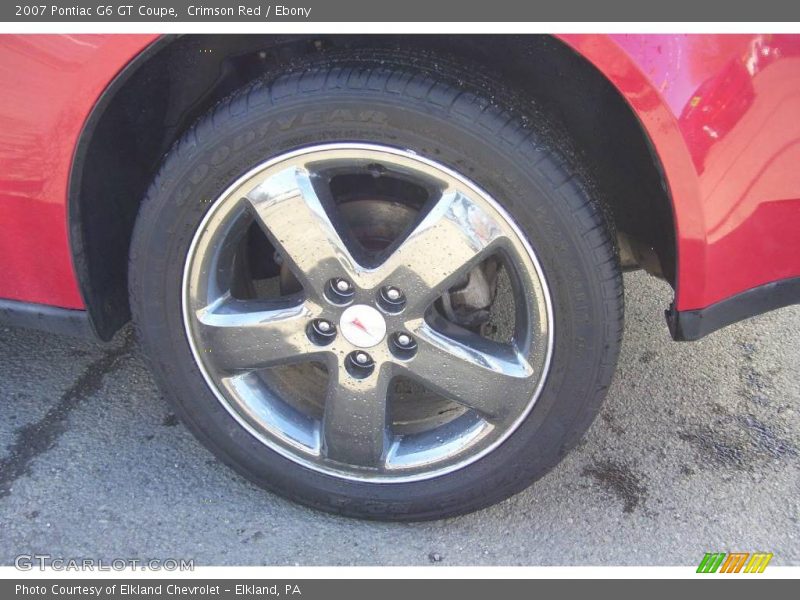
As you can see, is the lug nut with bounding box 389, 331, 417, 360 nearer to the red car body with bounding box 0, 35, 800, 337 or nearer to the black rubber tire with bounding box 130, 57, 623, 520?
the black rubber tire with bounding box 130, 57, 623, 520

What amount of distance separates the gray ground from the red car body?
603mm

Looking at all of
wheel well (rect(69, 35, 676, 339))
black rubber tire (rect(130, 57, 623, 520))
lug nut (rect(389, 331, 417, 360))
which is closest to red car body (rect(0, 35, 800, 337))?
wheel well (rect(69, 35, 676, 339))

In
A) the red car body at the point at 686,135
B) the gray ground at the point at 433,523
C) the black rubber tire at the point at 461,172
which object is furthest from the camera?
the gray ground at the point at 433,523

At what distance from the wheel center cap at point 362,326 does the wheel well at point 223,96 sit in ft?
1.81

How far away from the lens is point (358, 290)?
167cm

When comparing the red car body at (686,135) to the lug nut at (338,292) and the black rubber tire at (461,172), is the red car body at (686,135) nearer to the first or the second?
the black rubber tire at (461,172)

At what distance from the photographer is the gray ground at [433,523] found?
185cm

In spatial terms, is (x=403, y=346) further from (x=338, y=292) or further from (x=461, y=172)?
(x=461, y=172)

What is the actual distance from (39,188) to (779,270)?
1.58 metres

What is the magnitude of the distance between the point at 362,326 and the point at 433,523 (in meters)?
0.57

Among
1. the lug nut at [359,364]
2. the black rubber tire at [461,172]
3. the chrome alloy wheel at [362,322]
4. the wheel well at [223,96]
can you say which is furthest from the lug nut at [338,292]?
the wheel well at [223,96]

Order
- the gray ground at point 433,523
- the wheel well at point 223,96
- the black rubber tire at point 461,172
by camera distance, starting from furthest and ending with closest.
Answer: the gray ground at point 433,523
the wheel well at point 223,96
the black rubber tire at point 461,172

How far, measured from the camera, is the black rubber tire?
1526 millimetres

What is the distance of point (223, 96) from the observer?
1813 millimetres
